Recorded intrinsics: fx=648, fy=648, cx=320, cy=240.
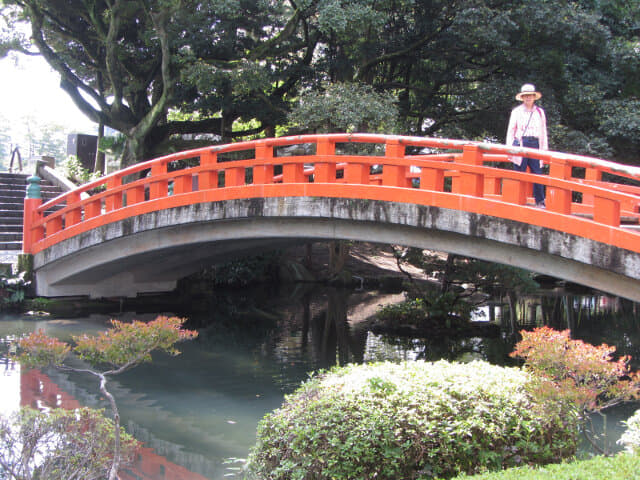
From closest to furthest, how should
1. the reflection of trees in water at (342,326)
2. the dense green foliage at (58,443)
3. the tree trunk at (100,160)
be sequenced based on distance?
the dense green foliage at (58,443)
the reflection of trees in water at (342,326)
the tree trunk at (100,160)

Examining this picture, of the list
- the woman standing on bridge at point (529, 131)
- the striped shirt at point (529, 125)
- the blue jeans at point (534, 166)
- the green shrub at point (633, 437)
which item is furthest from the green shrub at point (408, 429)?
the striped shirt at point (529, 125)

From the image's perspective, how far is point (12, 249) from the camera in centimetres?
1586

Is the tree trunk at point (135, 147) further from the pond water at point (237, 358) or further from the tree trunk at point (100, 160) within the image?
the tree trunk at point (100, 160)

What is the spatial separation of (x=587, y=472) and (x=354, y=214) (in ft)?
19.4

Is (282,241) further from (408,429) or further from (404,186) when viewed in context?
(408,429)

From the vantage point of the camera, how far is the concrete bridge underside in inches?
294

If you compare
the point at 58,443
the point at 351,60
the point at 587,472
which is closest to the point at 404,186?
the point at 587,472

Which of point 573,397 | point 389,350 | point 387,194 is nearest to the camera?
point 573,397

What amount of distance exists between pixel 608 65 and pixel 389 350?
8851mm

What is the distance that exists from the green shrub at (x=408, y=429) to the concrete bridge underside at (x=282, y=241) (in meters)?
2.47

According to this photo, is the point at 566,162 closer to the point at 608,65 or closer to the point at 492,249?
the point at 492,249

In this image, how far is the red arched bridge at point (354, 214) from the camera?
24.2 ft

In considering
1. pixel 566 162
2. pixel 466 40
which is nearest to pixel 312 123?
pixel 466 40

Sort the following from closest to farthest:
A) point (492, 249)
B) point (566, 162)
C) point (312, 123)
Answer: point (566, 162)
point (492, 249)
point (312, 123)
